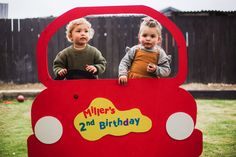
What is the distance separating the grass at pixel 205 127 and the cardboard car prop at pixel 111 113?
1.76 ft

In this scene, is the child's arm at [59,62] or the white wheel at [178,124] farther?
the child's arm at [59,62]

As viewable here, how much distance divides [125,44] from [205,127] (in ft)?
10.9

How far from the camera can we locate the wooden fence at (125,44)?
6297 millimetres

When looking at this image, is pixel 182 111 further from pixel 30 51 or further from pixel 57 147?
pixel 30 51

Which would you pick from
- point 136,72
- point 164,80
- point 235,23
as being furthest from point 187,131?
point 235,23

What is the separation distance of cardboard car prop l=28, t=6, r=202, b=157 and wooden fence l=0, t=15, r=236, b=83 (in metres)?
4.28

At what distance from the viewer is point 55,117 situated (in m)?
2.05

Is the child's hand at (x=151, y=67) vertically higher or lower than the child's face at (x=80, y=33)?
lower

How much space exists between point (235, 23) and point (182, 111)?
185 inches

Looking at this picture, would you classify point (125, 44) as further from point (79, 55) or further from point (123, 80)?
point (123, 80)

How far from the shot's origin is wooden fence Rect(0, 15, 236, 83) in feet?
20.7

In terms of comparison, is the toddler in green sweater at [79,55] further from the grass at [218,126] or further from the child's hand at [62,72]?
the grass at [218,126]

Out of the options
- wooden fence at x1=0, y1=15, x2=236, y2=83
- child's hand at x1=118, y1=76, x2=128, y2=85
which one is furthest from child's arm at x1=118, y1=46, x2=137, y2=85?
wooden fence at x1=0, y1=15, x2=236, y2=83

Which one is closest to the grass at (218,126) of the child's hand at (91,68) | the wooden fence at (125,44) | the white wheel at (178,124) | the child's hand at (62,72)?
the white wheel at (178,124)
